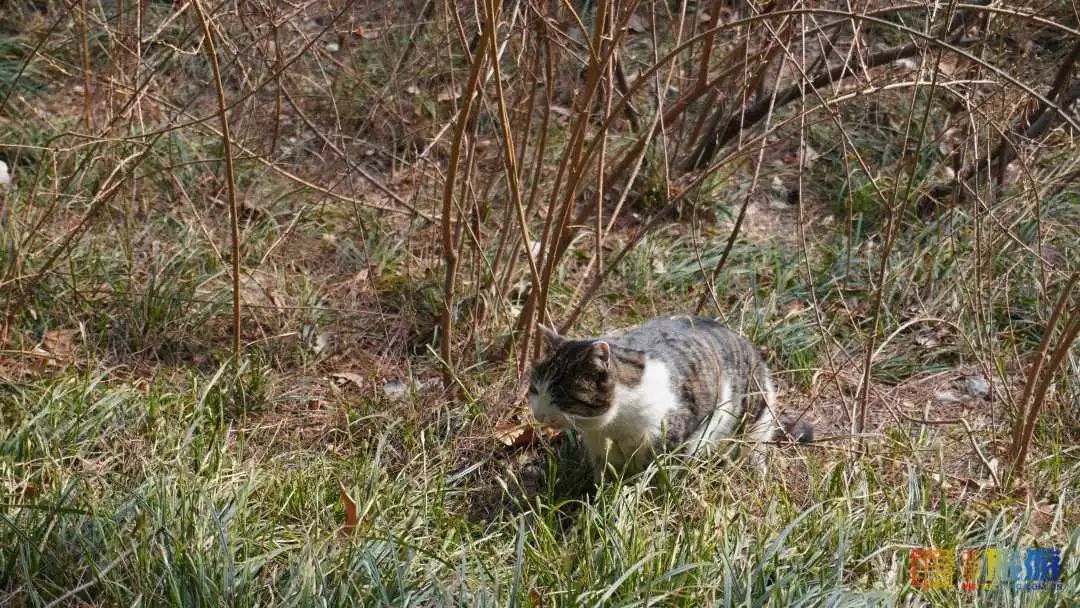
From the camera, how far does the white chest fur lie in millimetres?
3582

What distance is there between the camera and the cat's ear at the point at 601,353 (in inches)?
133

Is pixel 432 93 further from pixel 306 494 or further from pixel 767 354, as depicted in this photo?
pixel 306 494

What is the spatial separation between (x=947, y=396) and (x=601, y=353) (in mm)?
1897

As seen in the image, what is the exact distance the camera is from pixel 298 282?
16.1ft

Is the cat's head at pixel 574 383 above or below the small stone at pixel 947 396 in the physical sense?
above

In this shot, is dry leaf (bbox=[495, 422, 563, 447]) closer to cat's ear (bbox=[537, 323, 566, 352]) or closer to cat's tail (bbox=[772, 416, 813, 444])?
cat's ear (bbox=[537, 323, 566, 352])

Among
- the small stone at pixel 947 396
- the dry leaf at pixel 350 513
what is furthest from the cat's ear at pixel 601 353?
the small stone at pixel 947 396

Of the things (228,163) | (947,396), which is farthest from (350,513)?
(947,396)

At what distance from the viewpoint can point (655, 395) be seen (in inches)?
143

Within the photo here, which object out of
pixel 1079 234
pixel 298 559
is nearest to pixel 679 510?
pixel 298 559

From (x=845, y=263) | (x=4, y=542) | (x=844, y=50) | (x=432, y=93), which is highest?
(x=844, y=50)

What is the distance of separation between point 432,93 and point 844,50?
251 centimetres

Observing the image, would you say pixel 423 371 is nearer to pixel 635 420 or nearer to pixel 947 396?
pixel 635 420

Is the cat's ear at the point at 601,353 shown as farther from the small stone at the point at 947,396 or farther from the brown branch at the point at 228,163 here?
the small stone at the point at 947,396
